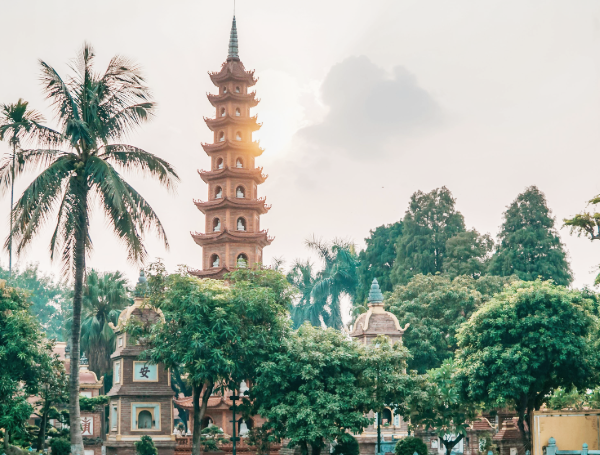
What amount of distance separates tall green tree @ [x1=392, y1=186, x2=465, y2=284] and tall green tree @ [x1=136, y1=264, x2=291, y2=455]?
25.9 m

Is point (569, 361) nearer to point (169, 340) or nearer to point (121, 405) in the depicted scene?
point (169, 340)

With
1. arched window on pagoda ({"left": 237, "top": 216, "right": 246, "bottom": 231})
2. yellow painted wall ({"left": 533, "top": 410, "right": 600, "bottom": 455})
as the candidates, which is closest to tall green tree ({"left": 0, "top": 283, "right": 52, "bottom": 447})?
arched window on pagoda ({"left": 237, "top": 216, "right": 246, "bottom": 231})

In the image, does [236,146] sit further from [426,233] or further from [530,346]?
[530,346]

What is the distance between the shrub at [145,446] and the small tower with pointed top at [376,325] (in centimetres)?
1137

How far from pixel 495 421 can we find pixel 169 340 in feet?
61.8

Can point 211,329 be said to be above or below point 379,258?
below

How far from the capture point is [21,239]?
22.2 metres

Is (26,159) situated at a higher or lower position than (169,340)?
higher

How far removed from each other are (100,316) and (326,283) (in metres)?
18.5

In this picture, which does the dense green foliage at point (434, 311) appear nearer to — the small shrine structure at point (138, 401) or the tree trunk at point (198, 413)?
the small shrine structure at point (138, 401)

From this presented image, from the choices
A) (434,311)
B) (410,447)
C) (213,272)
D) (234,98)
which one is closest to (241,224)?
(213,272)

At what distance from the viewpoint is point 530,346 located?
29.6m

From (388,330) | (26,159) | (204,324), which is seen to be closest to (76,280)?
(26,159)

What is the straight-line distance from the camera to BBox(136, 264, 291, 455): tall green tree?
2998cm
